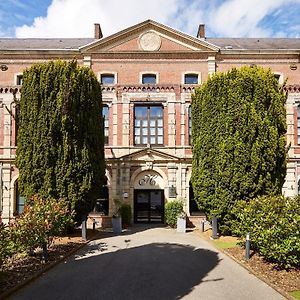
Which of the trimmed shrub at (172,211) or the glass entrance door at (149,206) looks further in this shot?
the glass entrance door at (149,206)

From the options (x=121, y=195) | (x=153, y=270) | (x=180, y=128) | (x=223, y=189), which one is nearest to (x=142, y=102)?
(x=180, y=128)

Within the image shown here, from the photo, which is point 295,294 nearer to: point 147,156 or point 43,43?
point 147,156

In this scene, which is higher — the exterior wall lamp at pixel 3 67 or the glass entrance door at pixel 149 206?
the exterior wall lamp at pixel 3 67

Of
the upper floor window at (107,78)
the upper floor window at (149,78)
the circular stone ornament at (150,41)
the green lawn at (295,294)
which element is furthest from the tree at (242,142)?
the upper floor window at (107,78)

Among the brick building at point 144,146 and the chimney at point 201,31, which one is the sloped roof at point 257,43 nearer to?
the chimney at point 201,31

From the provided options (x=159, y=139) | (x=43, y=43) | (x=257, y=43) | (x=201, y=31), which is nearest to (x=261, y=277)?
(x=159, y=139)

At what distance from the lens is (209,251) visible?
12953 millimetres

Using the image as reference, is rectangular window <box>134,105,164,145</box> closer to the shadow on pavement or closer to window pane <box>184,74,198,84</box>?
window pane <box>184,74,198,84</box>

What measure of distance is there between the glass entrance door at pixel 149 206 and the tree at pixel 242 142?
6285 millimetres

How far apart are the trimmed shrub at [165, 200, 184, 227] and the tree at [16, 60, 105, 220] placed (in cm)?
539

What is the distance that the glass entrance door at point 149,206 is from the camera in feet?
72.4

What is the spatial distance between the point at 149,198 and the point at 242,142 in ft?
28.6

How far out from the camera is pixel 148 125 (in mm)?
22188

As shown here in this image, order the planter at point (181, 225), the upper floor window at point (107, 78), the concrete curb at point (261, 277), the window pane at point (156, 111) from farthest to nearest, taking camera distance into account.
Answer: the upper floor window at point (107, 78)
the window pane at point (156, 111)
the planter at point (181, 225)
the concrete curb at point (261, 277)
